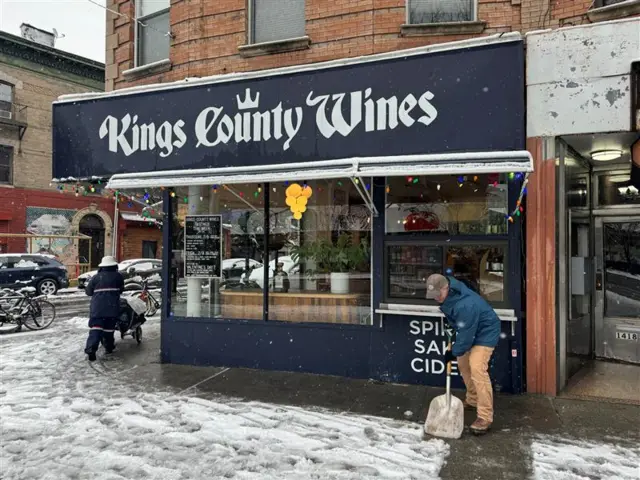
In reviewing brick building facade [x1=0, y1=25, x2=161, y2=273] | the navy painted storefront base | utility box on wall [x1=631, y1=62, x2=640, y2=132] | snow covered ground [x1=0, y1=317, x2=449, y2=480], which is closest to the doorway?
brick building facade [x1=0, y1=25, x2=161, y2=273]

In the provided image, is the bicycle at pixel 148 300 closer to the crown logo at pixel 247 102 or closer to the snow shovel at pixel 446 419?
the crown logo at pixel 247 102

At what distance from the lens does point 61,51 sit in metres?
25.4

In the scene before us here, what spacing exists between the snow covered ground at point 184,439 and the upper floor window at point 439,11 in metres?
5.38

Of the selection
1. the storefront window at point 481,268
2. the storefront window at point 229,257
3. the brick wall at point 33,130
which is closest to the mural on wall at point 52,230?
the brick wall at point 33,130

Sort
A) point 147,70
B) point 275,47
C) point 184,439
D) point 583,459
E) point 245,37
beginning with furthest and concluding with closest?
point 147,70
point 245,37
point 275,47
point 184,439
point 583,459

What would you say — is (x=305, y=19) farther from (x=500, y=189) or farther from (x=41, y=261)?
(x=41, y=261)

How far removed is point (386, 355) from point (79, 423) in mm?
3596

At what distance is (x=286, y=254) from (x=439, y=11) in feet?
13.5

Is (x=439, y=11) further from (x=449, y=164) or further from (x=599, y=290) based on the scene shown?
(x=599, y=290)

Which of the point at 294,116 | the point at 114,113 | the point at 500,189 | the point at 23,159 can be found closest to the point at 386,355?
the point at 500,189

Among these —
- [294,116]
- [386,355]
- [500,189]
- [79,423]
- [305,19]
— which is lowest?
[79,423]

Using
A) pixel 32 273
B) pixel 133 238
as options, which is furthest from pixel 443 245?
pixel 133 238

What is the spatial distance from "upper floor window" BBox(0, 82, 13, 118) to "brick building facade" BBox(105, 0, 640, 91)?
63.3ft

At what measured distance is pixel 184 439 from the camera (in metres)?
4.62
